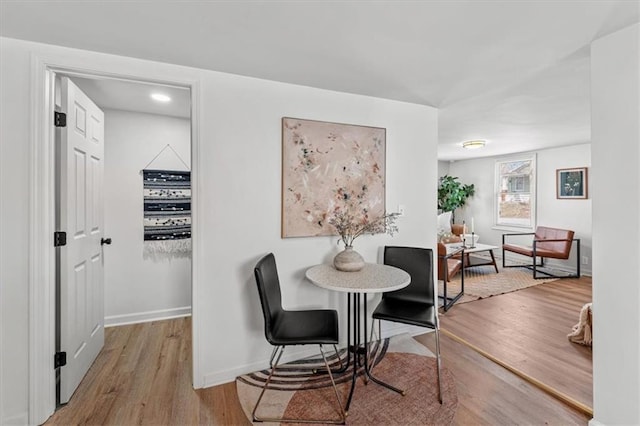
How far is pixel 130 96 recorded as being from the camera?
2686mm

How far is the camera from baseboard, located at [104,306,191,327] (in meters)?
3.06

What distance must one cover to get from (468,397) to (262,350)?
1.47m

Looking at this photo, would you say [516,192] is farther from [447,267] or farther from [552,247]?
[447,267]

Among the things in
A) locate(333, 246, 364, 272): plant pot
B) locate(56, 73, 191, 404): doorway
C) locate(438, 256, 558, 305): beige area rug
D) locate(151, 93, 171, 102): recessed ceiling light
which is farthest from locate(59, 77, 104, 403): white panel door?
locate(438, 256, 558, 305): beige area rug

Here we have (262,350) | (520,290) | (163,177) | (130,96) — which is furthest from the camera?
(520,290)

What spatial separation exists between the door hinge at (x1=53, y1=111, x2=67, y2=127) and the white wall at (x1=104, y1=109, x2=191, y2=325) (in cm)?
125

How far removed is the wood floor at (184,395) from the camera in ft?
5.87

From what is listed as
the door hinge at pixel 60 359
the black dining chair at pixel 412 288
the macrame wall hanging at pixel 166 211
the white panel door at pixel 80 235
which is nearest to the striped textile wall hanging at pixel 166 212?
the macrame wall hanging at pixel 166 211

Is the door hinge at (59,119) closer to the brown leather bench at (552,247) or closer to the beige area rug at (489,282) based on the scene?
the beige area rug at (489,282)

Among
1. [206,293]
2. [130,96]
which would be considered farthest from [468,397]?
[130,96]

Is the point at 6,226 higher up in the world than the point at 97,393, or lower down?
higher up

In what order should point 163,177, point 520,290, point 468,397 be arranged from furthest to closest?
point 520,290
point 163,177
point 468,397

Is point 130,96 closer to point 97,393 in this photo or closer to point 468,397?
point 97,393

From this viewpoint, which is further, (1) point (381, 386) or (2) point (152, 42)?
(1) point (381, 386)
